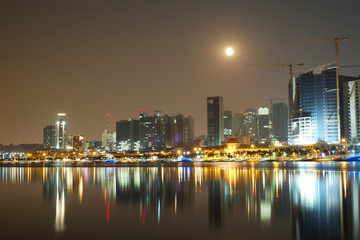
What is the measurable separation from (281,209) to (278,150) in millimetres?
179484

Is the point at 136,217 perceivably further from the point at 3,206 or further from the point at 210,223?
the point at 3,206

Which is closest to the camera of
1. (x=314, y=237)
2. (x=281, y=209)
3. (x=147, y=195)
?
(x=314, y=237)

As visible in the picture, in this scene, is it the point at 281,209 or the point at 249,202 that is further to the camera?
the point at 249,202

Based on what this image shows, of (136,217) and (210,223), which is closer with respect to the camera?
(210,223)

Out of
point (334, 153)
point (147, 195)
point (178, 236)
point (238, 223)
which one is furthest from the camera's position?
point (334, 153)

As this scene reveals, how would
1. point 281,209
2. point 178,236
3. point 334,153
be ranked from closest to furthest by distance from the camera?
1. point 178,236
2. point 281,209
3. point 334,153

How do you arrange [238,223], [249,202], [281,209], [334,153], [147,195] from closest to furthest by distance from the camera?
[238,223] → [281,209] → [249,202] → [147,195] → [334,153]

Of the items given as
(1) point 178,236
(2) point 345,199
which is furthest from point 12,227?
(2) point 345,199

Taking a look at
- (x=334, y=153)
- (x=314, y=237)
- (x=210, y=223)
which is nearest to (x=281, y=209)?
(x=210, y=223)

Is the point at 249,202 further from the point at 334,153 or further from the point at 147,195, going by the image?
the point at 334,153

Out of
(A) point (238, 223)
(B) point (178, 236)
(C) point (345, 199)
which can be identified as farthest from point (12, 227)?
(C) point (345, 199)

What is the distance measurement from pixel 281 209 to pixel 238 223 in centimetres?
501

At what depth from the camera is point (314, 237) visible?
15938mm

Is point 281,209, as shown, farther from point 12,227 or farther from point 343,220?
point 12,227
